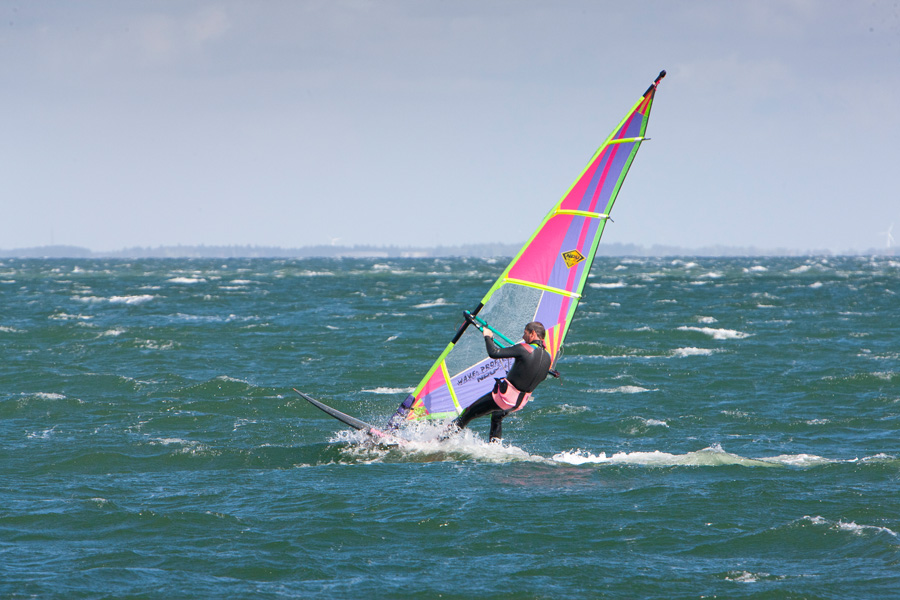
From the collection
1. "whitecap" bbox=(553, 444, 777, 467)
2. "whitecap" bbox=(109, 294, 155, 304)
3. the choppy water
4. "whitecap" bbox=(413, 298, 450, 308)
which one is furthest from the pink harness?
"whitecap" bbox=(109, 294, 155, 304)

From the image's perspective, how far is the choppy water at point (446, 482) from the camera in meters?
8.41

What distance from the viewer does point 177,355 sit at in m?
25.5

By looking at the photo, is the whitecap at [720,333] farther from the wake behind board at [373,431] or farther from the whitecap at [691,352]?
the wake behind board at [373,431]

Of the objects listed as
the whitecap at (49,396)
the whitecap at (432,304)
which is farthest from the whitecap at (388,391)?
the whitecap at (432,304)

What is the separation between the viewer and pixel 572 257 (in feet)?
41.1

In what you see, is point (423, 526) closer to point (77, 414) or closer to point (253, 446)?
point (253, 446)

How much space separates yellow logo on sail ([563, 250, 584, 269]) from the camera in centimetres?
1252

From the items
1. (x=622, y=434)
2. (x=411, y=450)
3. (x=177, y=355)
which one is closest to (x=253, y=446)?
(x=411, y=450)

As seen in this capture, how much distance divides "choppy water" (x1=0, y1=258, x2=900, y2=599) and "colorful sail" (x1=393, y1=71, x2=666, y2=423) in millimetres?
1047

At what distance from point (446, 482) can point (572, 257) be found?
3525mm

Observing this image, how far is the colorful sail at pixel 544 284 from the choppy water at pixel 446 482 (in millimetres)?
1047

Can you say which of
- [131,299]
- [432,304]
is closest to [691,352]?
[432,304]

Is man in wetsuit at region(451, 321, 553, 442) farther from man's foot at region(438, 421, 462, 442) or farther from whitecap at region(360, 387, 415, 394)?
whitecap at region(360, 387, 415, 394)

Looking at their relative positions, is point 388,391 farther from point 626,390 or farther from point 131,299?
point 131,299
